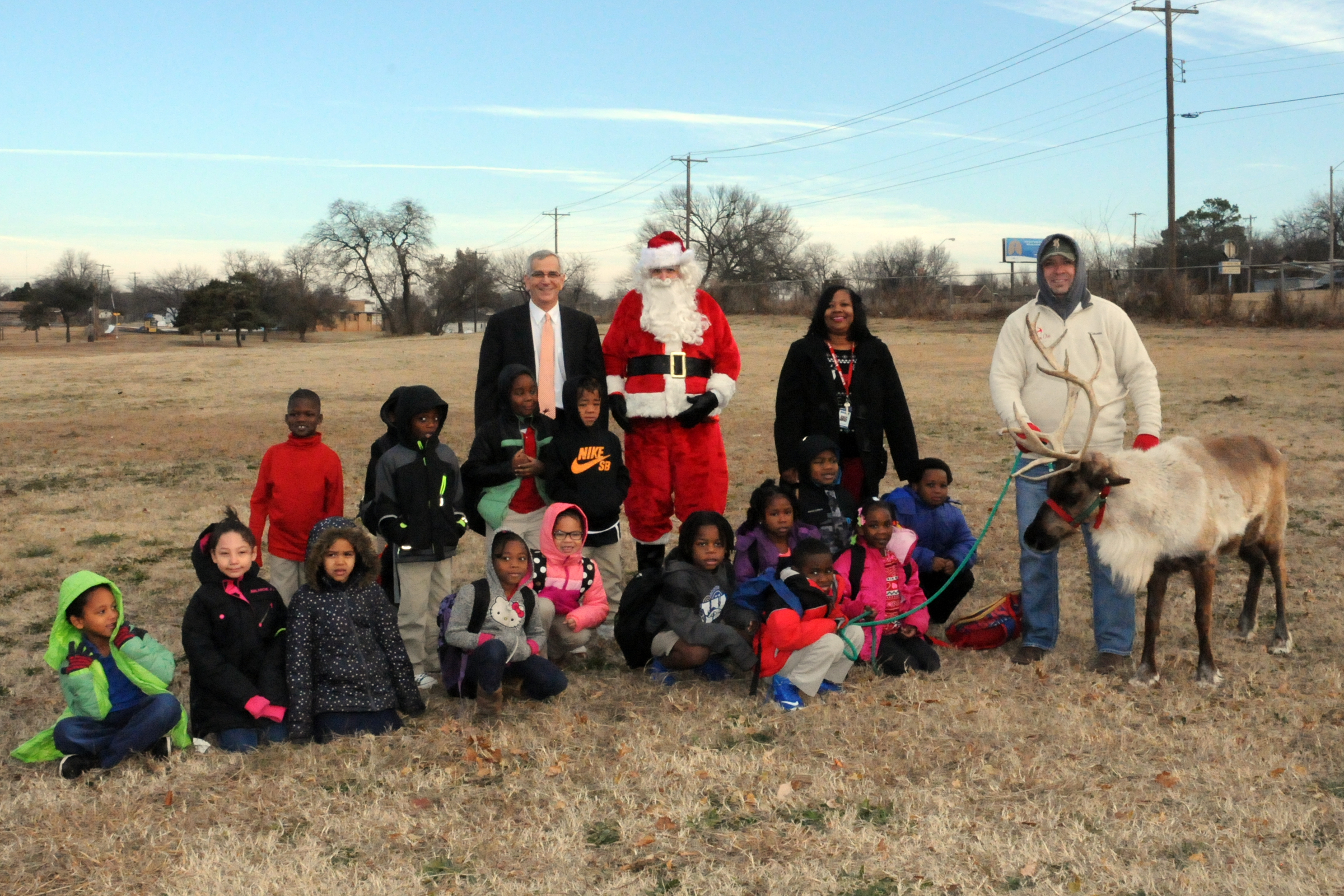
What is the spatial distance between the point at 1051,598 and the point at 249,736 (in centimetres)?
418

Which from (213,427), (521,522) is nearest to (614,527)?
(521,522)

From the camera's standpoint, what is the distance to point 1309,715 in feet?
16.8

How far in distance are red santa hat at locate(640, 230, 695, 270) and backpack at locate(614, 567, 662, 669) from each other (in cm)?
199

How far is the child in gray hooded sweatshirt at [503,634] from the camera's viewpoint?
527cm

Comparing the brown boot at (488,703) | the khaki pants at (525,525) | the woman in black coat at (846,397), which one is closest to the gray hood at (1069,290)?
the woman in black coat at (846,397)

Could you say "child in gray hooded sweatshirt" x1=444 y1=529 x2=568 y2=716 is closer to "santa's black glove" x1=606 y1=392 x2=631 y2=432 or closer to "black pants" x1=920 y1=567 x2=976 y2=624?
"santa's black glove" x1=606 y1=392 x2=631 y2=432

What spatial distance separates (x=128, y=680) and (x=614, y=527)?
8.95 ft

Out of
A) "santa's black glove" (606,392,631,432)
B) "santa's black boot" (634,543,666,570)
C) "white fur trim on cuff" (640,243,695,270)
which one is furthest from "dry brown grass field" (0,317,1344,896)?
"white fur trim on cuff" (640,243,695,270)

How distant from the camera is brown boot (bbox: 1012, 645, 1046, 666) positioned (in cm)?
598

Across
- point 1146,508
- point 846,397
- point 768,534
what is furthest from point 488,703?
point 1146,508

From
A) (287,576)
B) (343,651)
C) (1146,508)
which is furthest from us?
(287,576)

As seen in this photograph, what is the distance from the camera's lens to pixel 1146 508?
18.1 feet

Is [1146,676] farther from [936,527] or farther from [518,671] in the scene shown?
[518,671]

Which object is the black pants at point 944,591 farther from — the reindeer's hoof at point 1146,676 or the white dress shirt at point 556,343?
the white dress shirt at point 556,343
